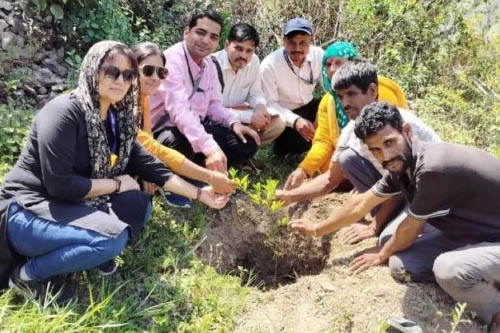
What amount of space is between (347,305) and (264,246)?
3.39 feet

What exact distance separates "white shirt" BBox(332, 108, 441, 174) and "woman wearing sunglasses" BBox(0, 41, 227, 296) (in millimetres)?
1528

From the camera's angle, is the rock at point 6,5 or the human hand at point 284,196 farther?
the rock at point 6,5

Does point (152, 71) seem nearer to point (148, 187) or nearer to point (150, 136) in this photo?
point (150, 136)

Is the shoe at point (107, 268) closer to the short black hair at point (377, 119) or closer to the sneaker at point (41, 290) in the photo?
the sneaker at point (41, 290)

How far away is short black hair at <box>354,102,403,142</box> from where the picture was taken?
2746mm

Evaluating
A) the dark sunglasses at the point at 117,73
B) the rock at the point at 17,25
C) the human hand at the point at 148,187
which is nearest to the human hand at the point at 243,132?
the human hand at the point at 148,187

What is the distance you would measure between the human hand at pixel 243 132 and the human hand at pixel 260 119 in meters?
0.20

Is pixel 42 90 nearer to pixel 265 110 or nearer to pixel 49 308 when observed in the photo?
pixel 265 110

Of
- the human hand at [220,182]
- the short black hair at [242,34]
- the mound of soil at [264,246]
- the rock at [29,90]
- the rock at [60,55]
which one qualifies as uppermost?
the short black hair at [242,34]

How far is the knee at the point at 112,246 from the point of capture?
8.97 feet

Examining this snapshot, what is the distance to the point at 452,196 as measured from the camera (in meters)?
2.79

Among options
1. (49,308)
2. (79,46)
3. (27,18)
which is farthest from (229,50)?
(49,308)

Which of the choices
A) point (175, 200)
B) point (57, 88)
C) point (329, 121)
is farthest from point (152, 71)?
point (57, 88)

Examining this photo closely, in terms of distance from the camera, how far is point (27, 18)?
5062 mm
